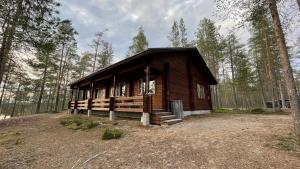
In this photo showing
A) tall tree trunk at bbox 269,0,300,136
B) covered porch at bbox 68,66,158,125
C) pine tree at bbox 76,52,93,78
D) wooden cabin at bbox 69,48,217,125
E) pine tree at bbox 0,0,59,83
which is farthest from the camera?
pine tree at bbox 76,52,93,78

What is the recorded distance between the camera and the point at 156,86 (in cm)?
1208

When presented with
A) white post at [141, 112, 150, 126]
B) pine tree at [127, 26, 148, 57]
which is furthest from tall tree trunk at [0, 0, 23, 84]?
pine tree at [127, 26, 148, 57]

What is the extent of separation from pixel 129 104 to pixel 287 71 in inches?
312

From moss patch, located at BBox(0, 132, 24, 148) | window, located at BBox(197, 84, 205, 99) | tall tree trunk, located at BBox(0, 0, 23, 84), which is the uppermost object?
tall tree trunk, located at BBox(0, 0, 23, 84)

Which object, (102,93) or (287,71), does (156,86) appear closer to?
(287,71)

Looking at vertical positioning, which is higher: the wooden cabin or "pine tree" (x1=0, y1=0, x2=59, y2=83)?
"pine tree" (x1=0, y1=0, x2=59, y2=83)

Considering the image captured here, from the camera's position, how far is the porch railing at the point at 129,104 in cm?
937

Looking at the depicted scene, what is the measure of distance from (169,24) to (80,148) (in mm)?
27402

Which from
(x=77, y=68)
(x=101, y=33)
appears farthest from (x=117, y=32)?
(x=77, y=68)

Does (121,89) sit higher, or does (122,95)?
(121,89)

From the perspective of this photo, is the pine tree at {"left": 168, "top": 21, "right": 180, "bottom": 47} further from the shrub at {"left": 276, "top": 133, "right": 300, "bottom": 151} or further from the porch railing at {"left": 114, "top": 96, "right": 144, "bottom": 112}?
the shrub at {"left": 276, "top": 133, "right": 300, "bottom": 151}

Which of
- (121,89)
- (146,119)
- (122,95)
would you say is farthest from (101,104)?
(146,119)

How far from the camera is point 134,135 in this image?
23.0 feet

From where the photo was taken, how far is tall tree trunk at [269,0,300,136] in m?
5.40
